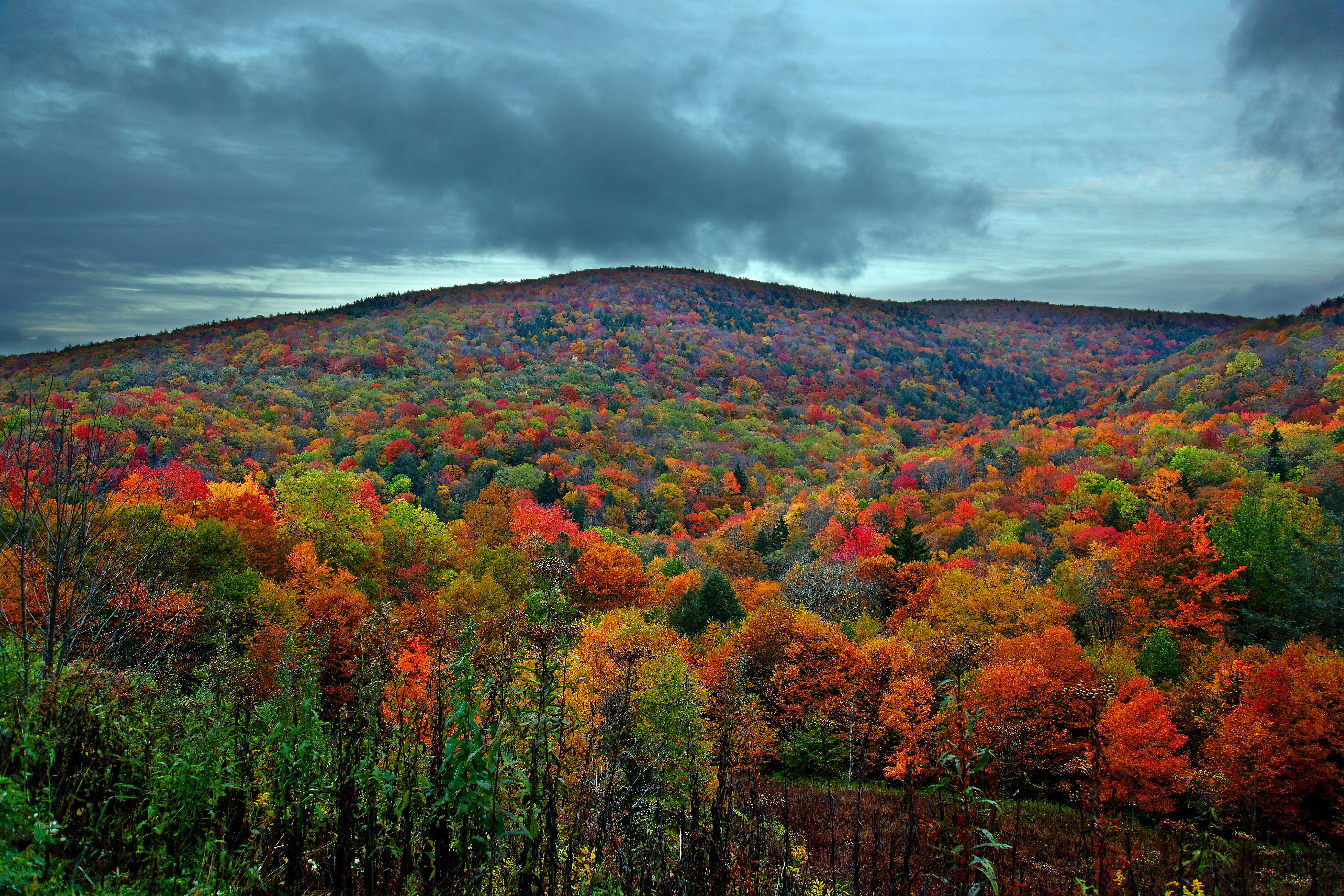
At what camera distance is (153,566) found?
356 inches

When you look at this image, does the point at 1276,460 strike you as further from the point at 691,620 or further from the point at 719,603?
the point at 691,620

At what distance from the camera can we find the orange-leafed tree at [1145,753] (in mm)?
26047

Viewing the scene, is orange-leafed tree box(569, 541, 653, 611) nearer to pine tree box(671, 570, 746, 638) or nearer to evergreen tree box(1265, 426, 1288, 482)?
pine tree box(671, 570, 746, 638)

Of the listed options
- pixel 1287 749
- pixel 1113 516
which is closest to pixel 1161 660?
pixel 1287 749

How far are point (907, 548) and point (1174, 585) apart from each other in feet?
52.7

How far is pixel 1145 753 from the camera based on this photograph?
26.8 metres

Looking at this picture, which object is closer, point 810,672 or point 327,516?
point 810,672

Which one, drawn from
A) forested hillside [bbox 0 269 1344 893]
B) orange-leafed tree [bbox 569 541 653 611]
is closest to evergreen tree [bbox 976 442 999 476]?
forested hillside [bbox 0 269 1344 893]

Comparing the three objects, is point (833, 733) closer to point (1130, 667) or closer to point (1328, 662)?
point (1130, 667)

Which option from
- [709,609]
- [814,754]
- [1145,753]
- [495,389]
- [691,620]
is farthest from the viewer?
[495,389]

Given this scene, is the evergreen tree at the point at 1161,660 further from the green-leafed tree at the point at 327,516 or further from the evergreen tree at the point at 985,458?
the evergreen tree at the point at 985,458

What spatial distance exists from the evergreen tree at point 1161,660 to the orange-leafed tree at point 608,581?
29764 millimetres

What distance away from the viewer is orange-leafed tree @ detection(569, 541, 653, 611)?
47.4 meters

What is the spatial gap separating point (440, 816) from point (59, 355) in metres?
145
